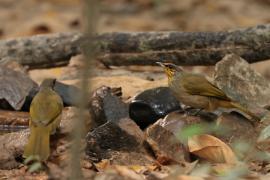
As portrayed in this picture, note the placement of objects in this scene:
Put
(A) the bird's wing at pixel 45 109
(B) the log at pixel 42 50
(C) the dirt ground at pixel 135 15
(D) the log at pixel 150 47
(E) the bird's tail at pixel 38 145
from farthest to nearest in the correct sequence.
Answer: (C) the dirt ground at pixel 135 15 < (B) the log at pixel 42 50 < (D) the log at pixel 150 47 < (A) the bird's wing at pixel 45 109 < (E) the bird's tail at pixel 38 145

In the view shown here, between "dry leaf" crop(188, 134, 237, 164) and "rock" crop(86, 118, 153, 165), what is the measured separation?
0.39 metres

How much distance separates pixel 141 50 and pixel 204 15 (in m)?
5.65

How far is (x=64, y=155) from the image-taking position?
6484mm

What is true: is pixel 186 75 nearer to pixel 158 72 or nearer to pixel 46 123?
pixel 46 123

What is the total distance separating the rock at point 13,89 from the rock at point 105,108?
95cm

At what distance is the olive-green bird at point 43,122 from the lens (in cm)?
624

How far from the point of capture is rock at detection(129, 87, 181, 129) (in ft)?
24.9

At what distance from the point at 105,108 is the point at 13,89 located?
125 cm

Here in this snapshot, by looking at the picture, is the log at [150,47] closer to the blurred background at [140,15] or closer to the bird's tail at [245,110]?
the bird's tail at [245,110]

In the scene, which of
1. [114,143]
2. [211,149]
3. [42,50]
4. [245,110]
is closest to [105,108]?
[114,143]

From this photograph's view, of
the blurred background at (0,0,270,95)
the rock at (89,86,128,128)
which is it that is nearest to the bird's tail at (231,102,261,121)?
the rock at (89,86,128,128)

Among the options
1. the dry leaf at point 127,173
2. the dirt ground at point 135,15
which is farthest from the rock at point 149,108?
the dirt ground at point 135,15

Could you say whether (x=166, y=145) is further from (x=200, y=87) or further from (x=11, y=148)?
(x=11, y=148)

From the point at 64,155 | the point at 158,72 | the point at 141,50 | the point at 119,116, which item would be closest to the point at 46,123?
the point at 64,155
